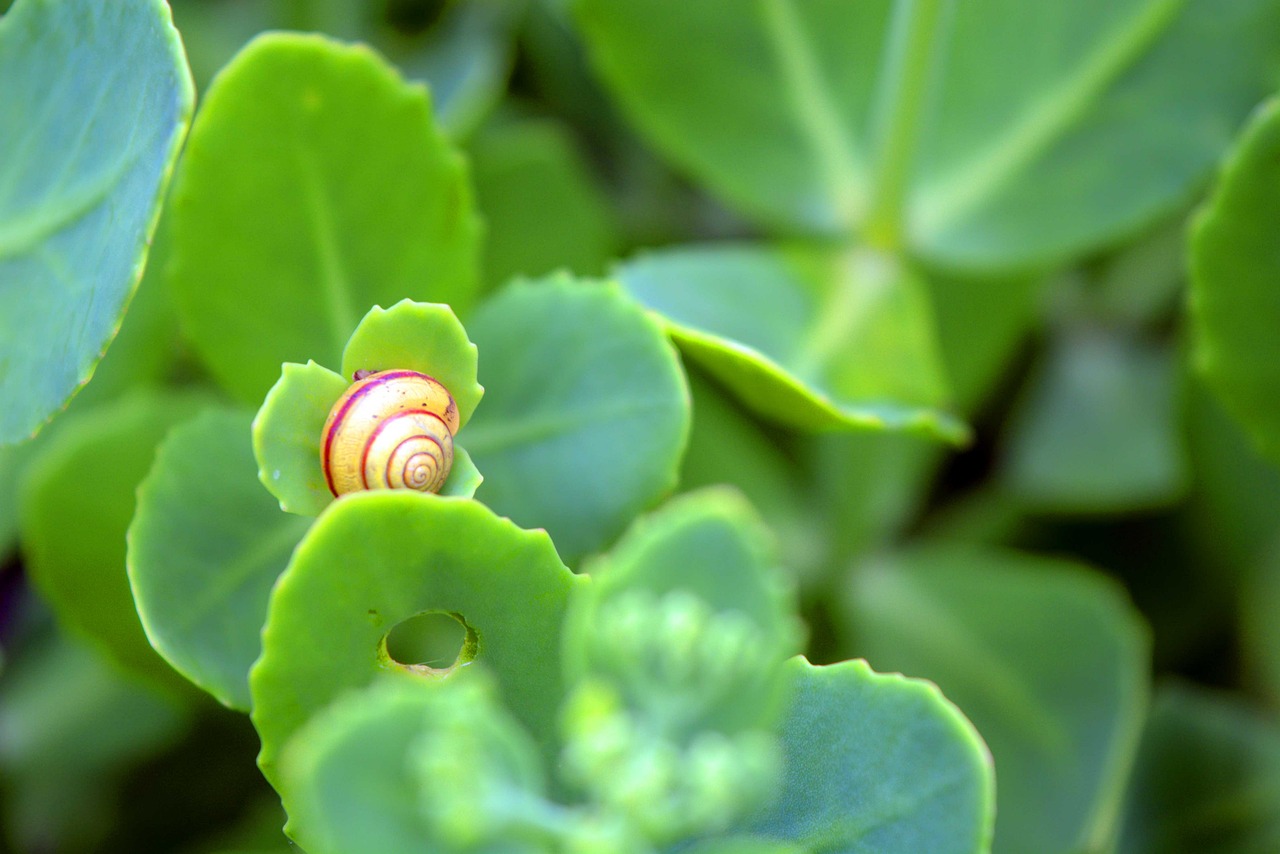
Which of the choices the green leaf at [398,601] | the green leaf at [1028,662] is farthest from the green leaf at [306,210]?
the green leaf at [1028,662]

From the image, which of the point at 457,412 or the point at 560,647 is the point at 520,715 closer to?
the point at 560,647

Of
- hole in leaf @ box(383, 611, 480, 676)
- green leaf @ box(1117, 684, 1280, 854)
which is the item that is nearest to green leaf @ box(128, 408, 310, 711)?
hole in leaf @ box(383, 611, 480, 676)

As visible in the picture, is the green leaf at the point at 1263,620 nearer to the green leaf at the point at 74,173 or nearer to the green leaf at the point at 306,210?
the green leaf at the point at 306,210

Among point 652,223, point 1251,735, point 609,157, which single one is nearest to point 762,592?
point 1251,735

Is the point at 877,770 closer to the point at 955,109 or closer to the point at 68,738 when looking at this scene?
the point at 955,109

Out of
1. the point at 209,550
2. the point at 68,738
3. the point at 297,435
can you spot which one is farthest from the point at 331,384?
the point at 68,738

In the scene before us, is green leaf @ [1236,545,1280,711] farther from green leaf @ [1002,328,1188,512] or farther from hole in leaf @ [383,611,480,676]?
hole in leaf @ [383,611,480,676]
